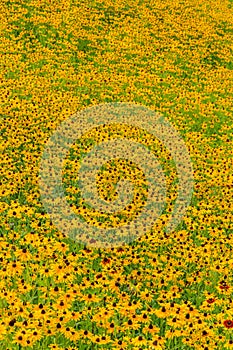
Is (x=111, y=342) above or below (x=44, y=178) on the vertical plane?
below

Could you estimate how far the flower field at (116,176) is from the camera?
26.5 ft

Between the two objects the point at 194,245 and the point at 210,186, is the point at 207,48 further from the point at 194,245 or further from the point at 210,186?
the point at 194,245

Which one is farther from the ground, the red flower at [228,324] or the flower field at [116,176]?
the flower field at [116,176]

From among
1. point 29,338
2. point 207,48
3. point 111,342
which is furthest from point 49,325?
point 207,48

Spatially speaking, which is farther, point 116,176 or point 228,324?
point 116,176

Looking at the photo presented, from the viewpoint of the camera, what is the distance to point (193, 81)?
22562 millimetres

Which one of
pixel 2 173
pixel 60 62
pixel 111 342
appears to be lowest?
pixel 111 342

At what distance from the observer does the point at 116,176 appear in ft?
47.2

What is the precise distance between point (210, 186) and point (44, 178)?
4387 mm

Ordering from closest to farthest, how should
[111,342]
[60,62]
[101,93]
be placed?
[111,342]
[101,93]
[60,62]

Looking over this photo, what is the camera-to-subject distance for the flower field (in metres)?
8.09

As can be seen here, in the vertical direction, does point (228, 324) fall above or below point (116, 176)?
below

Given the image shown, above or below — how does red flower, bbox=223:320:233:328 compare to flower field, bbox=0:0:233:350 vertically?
below

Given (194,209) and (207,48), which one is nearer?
(194,209)
